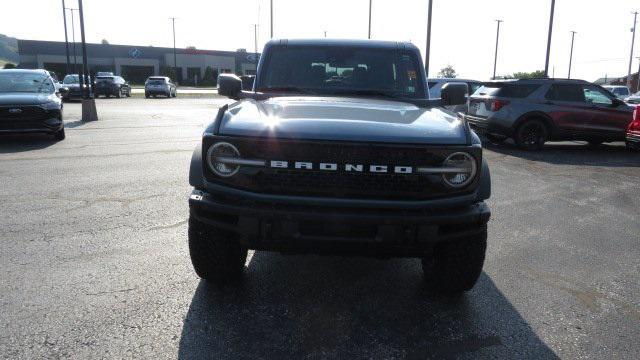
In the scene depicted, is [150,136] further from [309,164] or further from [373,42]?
[309,164]

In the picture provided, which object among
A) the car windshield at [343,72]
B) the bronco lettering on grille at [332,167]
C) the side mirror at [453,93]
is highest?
the car windshield at [343,72]

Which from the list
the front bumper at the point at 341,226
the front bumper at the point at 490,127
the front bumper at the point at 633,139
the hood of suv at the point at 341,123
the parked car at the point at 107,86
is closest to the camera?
the front bumper at the point at 341,226

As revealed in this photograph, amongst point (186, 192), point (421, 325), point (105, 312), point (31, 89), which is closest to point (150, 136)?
point (31, 89)

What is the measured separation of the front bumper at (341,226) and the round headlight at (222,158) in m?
0.18

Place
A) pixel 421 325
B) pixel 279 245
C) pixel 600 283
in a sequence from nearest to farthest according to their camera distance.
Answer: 1. pixel 279 245
2. pixel 421 325
3. pixel 600 283

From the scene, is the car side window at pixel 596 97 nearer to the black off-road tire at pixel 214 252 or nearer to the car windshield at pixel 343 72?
the car windshield at pixel 343 72

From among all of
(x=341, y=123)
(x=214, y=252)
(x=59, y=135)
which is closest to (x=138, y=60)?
(x=59, y=135)

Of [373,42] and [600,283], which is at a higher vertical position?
[373,42]

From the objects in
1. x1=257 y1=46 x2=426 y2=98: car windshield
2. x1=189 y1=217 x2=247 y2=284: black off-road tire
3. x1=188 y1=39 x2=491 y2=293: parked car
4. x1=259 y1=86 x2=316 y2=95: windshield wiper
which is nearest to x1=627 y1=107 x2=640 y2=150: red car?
x1=257 y1=46 x2=426 y2=98: car windshield

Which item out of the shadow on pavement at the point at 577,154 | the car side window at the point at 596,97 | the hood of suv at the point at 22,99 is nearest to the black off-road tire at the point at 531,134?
the shadow on pavement at the point at 577,154

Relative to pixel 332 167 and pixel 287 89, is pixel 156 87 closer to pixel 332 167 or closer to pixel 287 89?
pixel 287 89

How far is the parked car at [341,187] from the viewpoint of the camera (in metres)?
2.85

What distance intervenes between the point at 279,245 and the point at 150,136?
35.8 feet

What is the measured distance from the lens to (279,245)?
9.73ft
